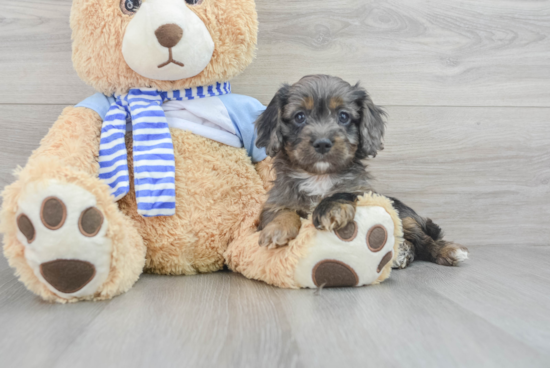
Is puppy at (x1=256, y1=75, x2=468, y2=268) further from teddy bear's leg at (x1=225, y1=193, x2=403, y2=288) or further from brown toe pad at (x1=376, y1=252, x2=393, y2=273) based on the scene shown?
brown toe pad at (x1=376, y1=252, x2=393, y2=273)

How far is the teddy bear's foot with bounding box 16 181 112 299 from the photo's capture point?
1.32 m

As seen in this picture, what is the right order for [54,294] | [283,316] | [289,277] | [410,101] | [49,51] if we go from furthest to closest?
1. [410,101]
2. [49,51]
3. [289,277]
4. [54,294]
5. [283,316]

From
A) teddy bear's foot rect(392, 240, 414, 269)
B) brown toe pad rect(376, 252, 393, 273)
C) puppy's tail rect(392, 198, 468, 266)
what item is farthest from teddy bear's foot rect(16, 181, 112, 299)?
puppy's tail rect(392, 198, 468, 266)

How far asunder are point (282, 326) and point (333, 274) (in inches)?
15.0

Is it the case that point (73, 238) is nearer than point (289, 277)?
Yes

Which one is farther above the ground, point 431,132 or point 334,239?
point 431,132

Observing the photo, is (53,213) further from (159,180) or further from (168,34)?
(168,34)

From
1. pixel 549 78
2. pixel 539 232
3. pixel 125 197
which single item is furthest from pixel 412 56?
pixel 125 197

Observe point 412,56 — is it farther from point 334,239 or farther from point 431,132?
point 334,239

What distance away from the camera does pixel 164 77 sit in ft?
5.75

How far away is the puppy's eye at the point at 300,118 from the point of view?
5.99 feet

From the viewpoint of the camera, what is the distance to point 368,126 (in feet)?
6.03

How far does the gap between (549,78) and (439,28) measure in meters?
0.72

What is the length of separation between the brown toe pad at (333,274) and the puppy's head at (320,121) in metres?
0.39
